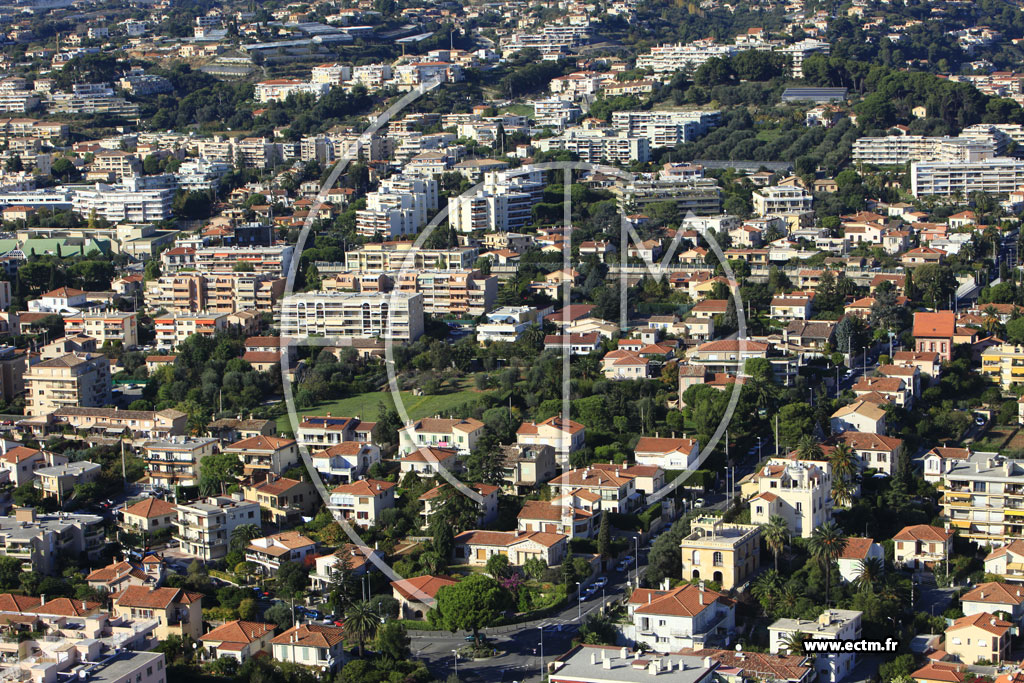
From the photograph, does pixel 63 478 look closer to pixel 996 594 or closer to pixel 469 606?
pixel 469 606

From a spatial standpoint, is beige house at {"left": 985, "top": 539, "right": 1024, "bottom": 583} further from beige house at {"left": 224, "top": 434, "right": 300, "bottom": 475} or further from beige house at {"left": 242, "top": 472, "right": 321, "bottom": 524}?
beige house at {"left": 224, "top": 434, "right": 300, "bottom": 475}

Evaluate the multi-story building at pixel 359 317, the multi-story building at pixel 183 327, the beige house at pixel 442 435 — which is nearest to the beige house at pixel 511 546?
the beige house at pixel 442 435

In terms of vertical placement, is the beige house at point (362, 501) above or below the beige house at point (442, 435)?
below

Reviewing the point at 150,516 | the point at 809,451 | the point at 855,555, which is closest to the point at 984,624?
the point at 855,555

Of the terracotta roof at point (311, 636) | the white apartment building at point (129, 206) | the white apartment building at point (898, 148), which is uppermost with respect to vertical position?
the white apartment building at point (898, 148)

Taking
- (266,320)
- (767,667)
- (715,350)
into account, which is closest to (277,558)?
(767,667)

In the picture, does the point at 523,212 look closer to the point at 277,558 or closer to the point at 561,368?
the point at 561,368

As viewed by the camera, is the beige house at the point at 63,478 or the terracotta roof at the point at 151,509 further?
the beige house at the point at 63,478

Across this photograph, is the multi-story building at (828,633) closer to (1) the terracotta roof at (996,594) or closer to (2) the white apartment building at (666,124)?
(1) the terracotta roof at (996,594)
